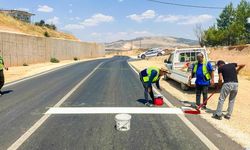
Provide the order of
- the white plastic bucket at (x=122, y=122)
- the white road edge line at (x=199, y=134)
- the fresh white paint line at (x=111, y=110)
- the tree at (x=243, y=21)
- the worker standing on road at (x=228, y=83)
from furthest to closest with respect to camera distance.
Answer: the tree at (x=243, y=21), the fresh white paint line at (x=111, y=110), the worker standing on road at (x=228, y=83), the white plastic bucket at (x=122, y=122), the white road edge line at (x=199, y=134)

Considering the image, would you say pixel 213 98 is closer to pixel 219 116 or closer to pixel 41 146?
pixel 219 116

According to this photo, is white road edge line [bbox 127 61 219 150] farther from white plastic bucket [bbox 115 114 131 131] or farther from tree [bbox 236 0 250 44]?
tree [bbox 236 0 250 44]

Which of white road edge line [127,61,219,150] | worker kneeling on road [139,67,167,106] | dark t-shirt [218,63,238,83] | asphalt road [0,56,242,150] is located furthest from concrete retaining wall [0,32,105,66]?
dark t-shirt [218,63,238,83]

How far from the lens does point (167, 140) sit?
5.98 meters

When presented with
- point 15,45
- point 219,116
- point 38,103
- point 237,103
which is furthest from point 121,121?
point 15,45

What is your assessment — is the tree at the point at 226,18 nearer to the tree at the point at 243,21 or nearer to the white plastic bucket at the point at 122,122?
the tree at the point at 243,21

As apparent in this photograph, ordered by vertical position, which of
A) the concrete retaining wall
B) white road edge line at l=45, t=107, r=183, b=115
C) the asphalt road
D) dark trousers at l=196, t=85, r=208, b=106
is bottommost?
the asphalt road

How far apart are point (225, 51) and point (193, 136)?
4109 cm

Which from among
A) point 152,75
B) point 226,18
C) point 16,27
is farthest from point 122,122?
point 226,18

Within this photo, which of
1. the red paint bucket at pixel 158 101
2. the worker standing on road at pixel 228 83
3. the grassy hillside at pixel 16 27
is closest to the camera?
the worker standing on road at pixel 228 83

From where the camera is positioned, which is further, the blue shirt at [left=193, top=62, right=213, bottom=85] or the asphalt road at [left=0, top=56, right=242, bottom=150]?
the blue shirt at [left=193, top=62, right=213, bottom=85]

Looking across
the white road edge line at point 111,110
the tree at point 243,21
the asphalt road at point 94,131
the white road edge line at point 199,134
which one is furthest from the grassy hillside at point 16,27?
the white road edge line at point 199,134

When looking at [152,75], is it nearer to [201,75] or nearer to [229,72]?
[201,75]

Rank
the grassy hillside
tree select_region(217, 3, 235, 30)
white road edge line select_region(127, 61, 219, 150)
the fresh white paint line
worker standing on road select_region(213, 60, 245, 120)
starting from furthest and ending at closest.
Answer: tree select_region(217, 3, 235, 30) < the grassy hillside < the fresh white paint line < worker standing on road select_region(213, 60, 245, 120) < white road edge line select_region(127, 61, 219, 150)
